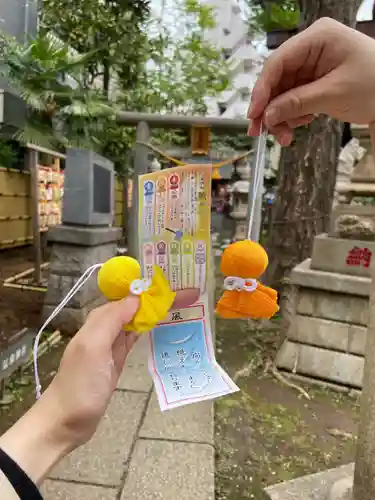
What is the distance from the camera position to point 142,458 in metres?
2.17

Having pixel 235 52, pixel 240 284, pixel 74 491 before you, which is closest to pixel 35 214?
pixel 74 491

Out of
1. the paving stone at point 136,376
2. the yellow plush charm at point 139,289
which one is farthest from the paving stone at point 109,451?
the yellow plush charm at point 139,289

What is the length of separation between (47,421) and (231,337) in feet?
12.2

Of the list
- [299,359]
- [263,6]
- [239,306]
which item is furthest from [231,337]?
[263,6]

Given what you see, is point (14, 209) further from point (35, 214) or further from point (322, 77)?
point (322, 77)

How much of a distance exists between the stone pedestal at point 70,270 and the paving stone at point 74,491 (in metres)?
1.95

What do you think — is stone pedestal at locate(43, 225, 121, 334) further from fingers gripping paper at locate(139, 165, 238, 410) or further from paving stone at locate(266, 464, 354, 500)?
fingers gripping paper at locate(139, 165, 238, 410)

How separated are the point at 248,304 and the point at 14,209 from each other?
26.7ft

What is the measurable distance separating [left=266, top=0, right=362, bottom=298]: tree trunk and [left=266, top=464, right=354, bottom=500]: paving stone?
2.25 m

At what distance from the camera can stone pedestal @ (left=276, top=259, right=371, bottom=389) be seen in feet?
10.2

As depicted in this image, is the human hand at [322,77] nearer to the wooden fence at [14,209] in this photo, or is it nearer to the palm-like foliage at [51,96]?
the palm-like foliage at [51,96]

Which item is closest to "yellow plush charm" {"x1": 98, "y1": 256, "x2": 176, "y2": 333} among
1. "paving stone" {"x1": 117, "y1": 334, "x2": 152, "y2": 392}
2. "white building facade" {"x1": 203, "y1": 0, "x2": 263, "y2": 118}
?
"paving stone" {"x1": 117, "y1": 334, "x2": 152, "y2": 392}

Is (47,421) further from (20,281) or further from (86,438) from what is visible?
(20,281)

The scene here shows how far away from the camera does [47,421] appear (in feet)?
1.94
